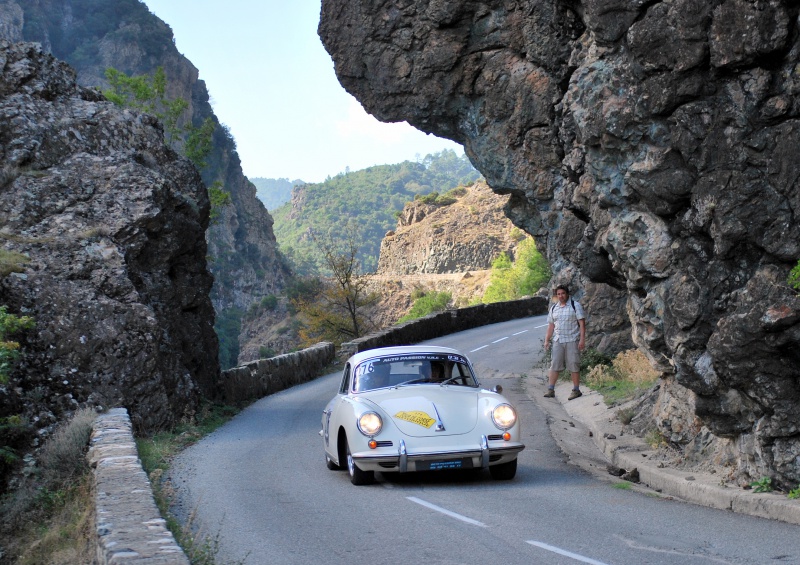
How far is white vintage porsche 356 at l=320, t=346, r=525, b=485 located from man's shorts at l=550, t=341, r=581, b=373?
6.33 meters

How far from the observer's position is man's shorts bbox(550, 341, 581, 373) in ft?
58.5

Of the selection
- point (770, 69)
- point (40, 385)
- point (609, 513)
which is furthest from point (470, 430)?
point (40, 385)

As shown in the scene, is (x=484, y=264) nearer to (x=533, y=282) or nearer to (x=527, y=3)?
(x=533, y=282)

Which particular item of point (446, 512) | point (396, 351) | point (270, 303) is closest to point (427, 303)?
point (270, 303)

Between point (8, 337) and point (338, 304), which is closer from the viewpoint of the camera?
point (8, 337)

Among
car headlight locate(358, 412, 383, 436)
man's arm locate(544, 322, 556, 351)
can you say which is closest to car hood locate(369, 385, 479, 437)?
car headlight locate(358, 412, 383, 436)

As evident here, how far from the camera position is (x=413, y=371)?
12062 mm

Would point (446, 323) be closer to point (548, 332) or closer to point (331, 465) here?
point (548, 332)

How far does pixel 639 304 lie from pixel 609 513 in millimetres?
3485

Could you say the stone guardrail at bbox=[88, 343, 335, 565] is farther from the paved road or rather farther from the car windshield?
the car windshield

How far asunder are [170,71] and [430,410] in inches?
4961

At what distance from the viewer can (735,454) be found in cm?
1048

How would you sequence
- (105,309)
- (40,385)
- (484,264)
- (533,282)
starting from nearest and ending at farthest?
1. (40,385)
2. (105,309)
3. (533,282)
4. (484,264)

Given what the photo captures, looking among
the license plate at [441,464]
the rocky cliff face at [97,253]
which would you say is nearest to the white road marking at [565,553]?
the license plate at [441,464]
